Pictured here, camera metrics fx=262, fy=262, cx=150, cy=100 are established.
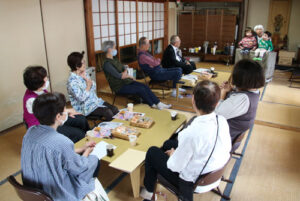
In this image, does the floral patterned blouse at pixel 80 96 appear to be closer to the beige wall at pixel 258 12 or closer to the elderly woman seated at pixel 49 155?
the elderly woman seated at pixel 49 155

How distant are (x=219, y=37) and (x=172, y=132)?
5.58 meters

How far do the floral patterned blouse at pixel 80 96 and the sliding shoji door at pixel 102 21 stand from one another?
2.00 m

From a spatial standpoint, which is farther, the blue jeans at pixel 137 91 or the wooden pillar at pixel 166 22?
the wooden pillar at pixel 166 22

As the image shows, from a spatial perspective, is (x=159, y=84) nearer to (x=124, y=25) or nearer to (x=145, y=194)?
(x=124, y=25)

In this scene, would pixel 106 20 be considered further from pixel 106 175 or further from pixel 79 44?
pixel 106 175

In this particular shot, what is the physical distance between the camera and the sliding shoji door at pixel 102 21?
189 inches

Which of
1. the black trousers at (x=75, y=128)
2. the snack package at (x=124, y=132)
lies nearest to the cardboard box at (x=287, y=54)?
the snack package at (x=124, y=132)

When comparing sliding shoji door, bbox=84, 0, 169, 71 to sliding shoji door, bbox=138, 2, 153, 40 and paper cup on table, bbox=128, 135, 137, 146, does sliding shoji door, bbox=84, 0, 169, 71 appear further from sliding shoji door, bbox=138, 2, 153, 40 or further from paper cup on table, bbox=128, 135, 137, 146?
paper cup on table, bbox=128, 135, 137, 146

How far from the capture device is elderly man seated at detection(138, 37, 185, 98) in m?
4.32

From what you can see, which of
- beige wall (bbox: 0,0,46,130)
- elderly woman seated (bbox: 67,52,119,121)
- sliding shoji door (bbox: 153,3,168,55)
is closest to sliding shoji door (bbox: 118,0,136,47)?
sliding shoji door (bbox: 153,3,168,55)

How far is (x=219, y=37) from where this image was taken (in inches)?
294

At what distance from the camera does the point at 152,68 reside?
14.4 ft

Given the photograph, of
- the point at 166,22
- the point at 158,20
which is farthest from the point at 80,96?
the point at 166,22

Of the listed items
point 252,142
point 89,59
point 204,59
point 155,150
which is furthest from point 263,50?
point 155,150
